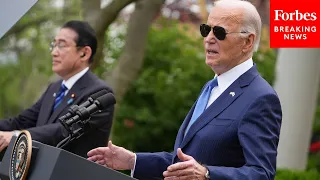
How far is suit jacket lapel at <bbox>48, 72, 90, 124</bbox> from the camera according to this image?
553cm

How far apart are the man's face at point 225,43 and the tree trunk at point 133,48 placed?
4.99m

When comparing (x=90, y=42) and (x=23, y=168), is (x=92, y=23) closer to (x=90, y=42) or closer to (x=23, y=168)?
(x=90, y=42)

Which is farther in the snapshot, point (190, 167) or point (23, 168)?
point (23, 168)

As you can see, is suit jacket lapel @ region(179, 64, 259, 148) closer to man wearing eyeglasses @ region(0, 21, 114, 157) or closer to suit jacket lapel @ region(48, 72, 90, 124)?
man wearing eyeglasses @ region(0, 21, 114, 157)

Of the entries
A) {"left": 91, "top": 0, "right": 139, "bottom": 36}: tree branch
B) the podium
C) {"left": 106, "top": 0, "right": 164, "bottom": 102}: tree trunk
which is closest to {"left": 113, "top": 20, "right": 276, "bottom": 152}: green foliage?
{"left": 106, "top": 0, "right": 164, "bottom": 102}: tree trunk

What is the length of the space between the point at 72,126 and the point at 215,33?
0.96m

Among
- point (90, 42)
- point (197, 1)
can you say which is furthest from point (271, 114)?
point (197, 1)

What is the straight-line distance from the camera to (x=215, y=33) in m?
3.82

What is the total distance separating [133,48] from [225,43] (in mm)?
5247

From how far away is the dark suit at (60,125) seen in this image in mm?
5250

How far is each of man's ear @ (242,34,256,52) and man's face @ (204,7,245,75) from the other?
0.08 feet

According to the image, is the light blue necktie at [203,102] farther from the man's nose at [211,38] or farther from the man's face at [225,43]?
the man's nose at [211,38]

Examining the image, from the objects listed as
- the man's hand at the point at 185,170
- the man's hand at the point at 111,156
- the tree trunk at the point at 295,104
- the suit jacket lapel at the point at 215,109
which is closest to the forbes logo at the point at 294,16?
the suit jacket lapel at the point at 215,109

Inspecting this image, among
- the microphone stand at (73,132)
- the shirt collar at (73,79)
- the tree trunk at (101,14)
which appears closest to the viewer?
the microphone stand at (73,132)
